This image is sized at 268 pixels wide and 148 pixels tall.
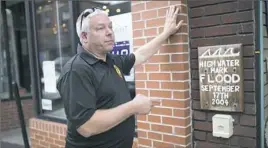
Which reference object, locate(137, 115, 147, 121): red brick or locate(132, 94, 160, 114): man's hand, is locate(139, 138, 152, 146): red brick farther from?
locate(132, 94, 160, 114): man's hand

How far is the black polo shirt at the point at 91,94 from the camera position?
177 centimetres

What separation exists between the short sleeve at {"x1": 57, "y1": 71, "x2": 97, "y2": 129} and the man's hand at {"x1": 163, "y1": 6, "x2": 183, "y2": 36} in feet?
2.68

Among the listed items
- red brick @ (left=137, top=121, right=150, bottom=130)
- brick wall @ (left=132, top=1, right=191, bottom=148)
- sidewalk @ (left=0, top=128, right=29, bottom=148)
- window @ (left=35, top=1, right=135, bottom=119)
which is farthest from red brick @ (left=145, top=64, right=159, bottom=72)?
sidewalk @ (left=0, top=128, right=29, bottom=148)

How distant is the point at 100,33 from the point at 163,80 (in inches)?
29.8

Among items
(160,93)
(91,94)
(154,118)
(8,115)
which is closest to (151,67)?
(160,93)

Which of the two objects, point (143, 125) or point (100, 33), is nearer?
point (100, 33)

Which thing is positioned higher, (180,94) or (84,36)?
(84,36)

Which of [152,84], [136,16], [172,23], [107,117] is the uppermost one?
[136,16]

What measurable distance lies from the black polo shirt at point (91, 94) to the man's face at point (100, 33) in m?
0.09

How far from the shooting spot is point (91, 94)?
5.93 ft

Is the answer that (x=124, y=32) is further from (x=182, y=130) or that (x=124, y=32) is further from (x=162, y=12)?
(x=182, y=130)

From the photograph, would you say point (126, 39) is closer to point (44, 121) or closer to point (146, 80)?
point (146, 80)

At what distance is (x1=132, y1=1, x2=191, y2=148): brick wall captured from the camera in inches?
92.1

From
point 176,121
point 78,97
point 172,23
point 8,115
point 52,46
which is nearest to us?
point 78,97
